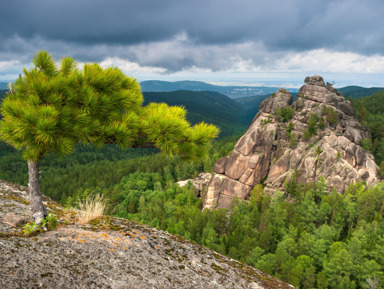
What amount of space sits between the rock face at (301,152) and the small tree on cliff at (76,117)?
76.7 m

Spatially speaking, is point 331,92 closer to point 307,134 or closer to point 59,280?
point 307,134

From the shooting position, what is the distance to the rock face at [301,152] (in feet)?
249

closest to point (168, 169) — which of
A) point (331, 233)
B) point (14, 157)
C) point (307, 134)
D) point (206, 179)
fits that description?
point (206, 179)

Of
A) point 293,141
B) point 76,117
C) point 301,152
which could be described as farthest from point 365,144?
point 76,117

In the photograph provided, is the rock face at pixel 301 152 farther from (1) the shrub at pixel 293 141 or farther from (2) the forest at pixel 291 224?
(2) the forest at pixel 291 224

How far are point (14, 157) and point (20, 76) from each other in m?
188

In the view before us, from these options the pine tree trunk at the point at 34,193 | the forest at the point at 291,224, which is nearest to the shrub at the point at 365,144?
the forest at the point at 291,224

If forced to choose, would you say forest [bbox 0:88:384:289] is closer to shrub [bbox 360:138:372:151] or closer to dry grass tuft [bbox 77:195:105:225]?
shrub [bbox 360:138:372:151]

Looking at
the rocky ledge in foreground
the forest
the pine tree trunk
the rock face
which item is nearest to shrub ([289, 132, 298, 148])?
the rock face

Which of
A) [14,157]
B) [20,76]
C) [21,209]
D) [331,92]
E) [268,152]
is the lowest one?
[14,157]

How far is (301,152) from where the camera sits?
7994cm

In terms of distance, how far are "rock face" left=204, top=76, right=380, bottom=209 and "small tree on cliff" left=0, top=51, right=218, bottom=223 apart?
76.7 meters

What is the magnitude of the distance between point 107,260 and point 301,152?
277ft

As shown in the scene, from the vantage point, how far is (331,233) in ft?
186
